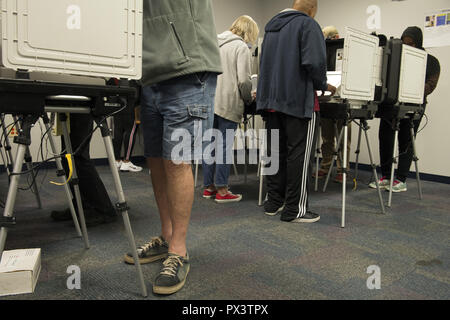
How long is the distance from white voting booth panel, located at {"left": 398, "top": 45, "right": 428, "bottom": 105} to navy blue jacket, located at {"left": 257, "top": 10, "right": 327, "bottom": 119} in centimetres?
82

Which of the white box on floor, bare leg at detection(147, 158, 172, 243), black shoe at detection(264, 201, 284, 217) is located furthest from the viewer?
black shoe at detection(264, 201, 284, 217)

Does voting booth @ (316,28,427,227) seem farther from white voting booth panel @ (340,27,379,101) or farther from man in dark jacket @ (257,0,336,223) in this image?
man in dark jacket @ (257,0,336,223)

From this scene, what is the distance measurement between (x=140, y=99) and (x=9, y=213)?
0.63 m

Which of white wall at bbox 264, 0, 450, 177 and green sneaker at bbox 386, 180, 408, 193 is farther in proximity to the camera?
white wall at bbox 264, 0, 450, 177

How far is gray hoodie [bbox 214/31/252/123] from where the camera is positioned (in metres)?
2.52

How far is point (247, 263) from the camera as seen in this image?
1524mm

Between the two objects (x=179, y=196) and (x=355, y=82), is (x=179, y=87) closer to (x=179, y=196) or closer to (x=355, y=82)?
(x=179, y=196)

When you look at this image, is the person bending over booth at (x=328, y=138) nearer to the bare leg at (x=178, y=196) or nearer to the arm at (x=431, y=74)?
the arm at (x=431, y=74)

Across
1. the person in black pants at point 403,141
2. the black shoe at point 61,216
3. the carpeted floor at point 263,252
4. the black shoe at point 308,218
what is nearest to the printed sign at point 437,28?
the person in black pants at point 403,141

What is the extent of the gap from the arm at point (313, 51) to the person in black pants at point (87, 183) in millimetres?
1226

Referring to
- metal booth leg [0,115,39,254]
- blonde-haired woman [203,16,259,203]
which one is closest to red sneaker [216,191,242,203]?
blonde-haired woman [203,16,259,203]

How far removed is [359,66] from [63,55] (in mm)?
1718
